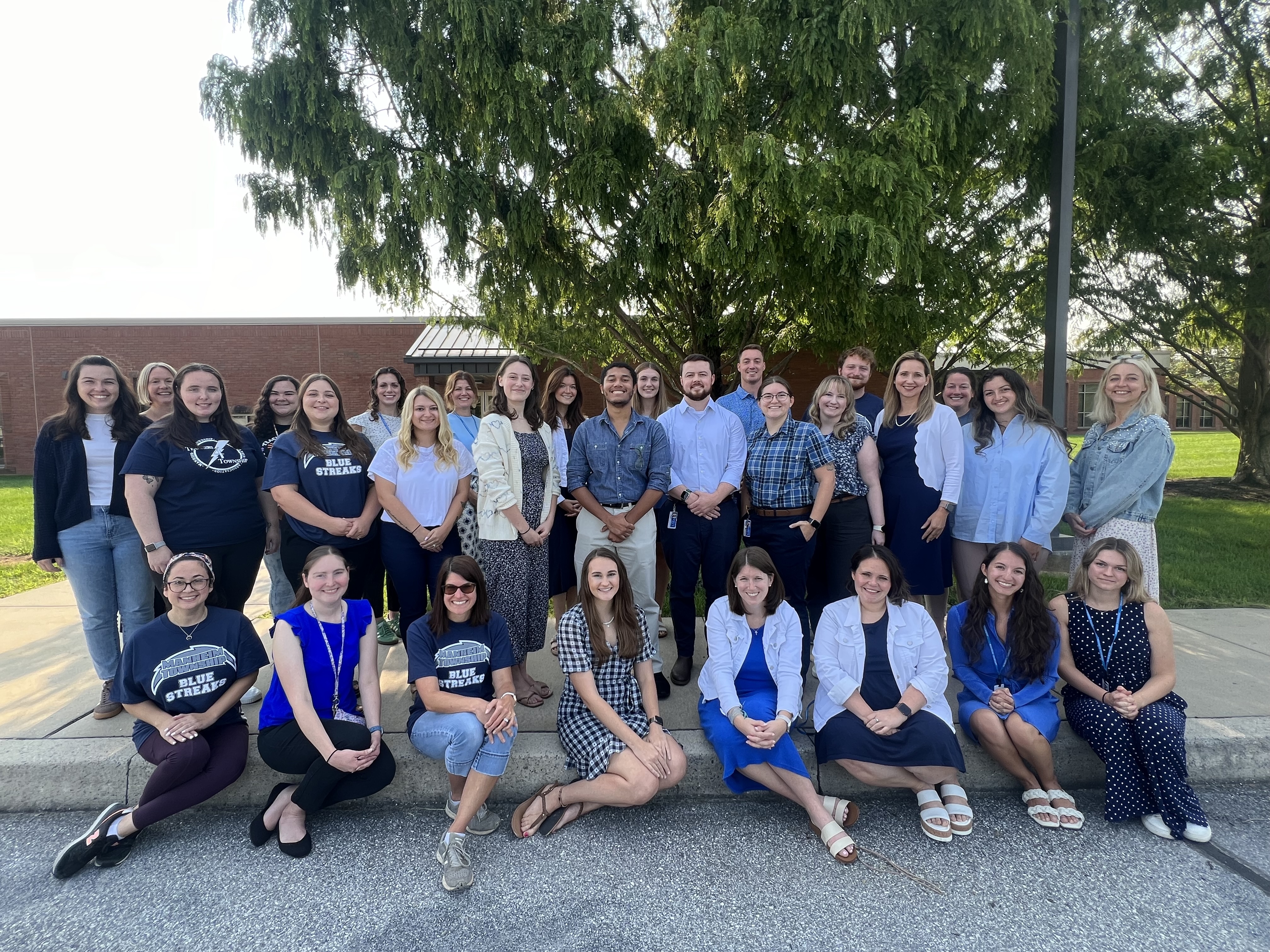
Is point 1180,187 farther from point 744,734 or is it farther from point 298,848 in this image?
point 298,848

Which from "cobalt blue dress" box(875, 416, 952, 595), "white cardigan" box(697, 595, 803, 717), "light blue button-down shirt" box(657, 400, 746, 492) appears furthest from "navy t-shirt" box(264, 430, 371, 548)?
"cobalt blue dress" box(875, 416, 952, 595)

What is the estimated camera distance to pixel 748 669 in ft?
11.3

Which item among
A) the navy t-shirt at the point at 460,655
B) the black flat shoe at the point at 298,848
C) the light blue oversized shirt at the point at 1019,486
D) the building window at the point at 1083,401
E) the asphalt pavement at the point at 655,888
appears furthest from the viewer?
the building window at the point at 1083,401

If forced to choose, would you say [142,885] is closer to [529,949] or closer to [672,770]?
[529,949]

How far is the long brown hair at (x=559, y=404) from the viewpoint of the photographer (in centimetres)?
444

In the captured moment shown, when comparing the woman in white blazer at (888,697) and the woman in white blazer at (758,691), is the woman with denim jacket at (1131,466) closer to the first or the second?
the woman in white blazer at (888,697)

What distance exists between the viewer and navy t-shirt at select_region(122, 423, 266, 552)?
359 centimetres

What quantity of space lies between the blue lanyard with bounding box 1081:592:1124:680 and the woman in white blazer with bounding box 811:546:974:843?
741mm

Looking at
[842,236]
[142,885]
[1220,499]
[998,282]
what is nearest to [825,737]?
[142,885]

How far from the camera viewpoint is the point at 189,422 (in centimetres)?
372

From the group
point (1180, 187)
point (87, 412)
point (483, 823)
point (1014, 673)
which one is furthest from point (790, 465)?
point (1180, 187)

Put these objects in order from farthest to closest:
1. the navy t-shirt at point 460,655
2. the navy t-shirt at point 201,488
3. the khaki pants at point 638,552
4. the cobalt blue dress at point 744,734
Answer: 1. the khaki pants at point 638,552
2. the navy t-shirt at point 201,488
3. the navy t-shirt at point 460,655
4. the cobalt blue dress at point 744,734

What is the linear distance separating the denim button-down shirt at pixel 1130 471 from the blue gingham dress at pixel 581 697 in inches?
105

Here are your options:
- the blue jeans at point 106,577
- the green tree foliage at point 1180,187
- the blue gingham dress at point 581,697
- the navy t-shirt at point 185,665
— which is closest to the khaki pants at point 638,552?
the blue gingham dress at point 581,697
